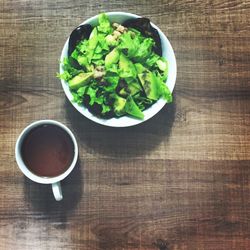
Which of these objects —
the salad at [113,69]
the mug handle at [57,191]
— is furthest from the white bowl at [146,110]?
the mug handle at [57,191]

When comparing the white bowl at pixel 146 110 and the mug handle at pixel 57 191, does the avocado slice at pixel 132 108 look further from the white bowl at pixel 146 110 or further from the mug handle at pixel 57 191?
the mug handle at pixel 57 191

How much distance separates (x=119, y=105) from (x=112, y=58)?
0.10 metres

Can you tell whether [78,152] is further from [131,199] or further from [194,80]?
[194,80]

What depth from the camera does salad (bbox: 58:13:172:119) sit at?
0.96 meters

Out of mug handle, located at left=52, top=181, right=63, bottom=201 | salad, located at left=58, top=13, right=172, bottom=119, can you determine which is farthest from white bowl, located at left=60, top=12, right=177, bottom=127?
mug handle, located at left=52, top=181, right=63, bottom=201

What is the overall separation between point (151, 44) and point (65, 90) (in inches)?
7.9

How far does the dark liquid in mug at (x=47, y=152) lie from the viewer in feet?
3.26

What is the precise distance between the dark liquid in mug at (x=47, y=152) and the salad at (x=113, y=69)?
9cm

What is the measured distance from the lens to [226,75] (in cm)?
108

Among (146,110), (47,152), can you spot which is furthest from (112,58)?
(47,152)

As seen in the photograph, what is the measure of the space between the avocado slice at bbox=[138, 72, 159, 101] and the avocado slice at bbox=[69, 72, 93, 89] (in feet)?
0.34

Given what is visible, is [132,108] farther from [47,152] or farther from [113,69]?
[47,152]

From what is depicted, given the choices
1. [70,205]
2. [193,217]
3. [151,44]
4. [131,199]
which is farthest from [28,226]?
[151,44]

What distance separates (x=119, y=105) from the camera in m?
0.97
